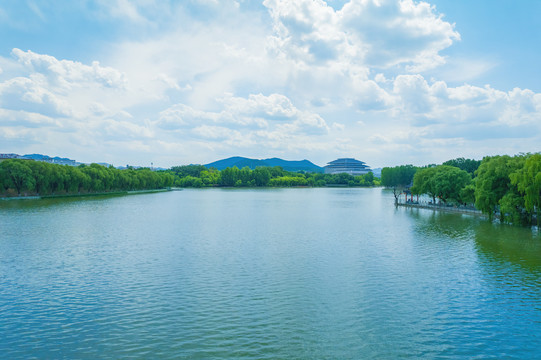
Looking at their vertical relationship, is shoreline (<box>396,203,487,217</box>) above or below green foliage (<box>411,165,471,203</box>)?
below

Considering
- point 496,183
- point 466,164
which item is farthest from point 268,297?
point 466,164

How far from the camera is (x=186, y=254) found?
2983 cm

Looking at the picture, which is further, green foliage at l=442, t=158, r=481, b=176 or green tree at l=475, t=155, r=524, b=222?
green foliage at l=442, t=158, r=481, b=176

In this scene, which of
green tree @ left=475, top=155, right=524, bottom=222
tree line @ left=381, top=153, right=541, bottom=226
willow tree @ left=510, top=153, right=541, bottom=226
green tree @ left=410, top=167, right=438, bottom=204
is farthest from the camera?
green tree @ left=410, top=167, right=438, bottom=204

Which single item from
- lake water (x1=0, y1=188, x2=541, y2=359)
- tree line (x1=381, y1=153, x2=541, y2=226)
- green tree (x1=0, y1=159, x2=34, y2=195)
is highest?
green tree (x1=0, y1=159, x2=34, y2=195)

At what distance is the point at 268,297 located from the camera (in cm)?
1984

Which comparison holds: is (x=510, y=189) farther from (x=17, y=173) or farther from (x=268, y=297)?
(x=17, y=173)

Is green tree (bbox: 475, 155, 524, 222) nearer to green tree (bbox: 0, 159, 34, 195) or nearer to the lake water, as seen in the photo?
the lake water

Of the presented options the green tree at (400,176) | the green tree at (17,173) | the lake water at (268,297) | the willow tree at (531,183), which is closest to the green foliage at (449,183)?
the willow tree at (531,183)

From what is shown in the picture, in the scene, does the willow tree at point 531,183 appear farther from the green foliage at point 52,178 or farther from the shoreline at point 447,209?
the green foliage at point 52,178

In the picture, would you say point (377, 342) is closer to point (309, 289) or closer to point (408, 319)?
point (408, 319)

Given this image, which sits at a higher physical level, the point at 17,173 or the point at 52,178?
the point at 17,173

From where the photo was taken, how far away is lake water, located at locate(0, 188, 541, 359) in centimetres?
1448

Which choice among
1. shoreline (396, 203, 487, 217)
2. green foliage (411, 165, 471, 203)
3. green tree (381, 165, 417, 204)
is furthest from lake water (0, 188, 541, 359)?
green tree (381, 165, 417, 204)
